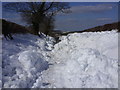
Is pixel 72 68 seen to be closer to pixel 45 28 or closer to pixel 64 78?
pixel 64 78

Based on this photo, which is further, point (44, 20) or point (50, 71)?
point (44, 20)

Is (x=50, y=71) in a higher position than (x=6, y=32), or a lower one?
lower

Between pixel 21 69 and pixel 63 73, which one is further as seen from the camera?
pixel 21 69

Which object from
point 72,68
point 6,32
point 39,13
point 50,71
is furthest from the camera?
point 39,13

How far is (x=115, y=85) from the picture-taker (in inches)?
154

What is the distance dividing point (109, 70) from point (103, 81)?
1.73 feet

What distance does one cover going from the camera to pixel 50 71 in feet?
17.3

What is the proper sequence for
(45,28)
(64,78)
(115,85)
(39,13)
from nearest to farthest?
1. (115,85)
2. (64,78)
3. (39,13)
4. (45,28)

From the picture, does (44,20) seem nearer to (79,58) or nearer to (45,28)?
(45,28)

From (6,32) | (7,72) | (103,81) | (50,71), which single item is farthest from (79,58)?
(6,32)

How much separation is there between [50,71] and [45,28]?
1432 cm

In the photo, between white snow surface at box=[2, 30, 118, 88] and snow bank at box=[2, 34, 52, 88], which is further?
snow bank at box=[2, 34, 52, 88]

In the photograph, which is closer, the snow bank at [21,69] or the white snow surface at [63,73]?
the white snow surface at [63,73]

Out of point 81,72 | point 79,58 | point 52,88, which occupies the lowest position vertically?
point 52,88
